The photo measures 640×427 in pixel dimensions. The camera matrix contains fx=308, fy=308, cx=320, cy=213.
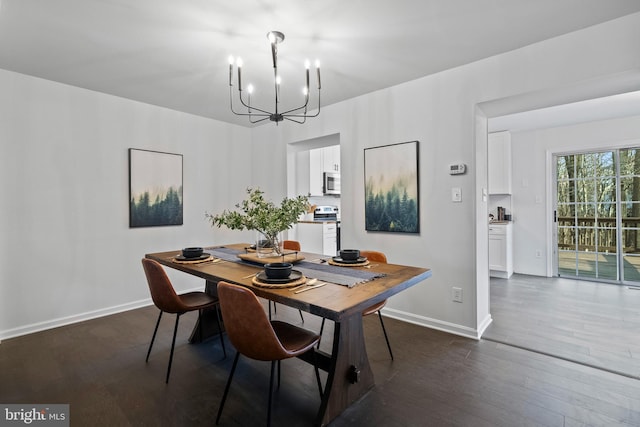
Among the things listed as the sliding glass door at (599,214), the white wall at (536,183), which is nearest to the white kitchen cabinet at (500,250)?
the white wall at (536,183)

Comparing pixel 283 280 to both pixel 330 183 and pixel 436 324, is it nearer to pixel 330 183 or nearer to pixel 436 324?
pixel 436 324

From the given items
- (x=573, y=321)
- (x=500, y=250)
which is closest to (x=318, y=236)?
(x=500, y=250)

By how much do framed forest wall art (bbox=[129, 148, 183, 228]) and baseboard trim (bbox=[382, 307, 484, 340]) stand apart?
286cm

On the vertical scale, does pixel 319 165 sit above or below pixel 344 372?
above

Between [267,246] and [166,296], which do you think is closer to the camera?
[166,296]

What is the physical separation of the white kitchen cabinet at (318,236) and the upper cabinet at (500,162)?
9.38 feet

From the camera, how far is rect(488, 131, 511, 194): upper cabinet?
5.09 metres

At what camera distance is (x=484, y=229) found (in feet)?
9.67

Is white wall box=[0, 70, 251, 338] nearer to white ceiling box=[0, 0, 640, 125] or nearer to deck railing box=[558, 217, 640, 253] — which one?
white ceiling box=[0, 0, 640, 125]

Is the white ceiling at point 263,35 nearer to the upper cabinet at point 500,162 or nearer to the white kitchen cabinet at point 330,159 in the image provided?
the white kitchen cabinet at point 330,159

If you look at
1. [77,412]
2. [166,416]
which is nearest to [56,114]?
[77,412]

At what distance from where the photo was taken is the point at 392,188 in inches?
126

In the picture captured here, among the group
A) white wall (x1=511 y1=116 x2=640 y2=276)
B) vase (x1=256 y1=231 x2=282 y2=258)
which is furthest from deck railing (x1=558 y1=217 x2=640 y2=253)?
vase (x1=256 y1=231 x2=282 y2=258)

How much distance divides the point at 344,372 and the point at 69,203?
125 inches
